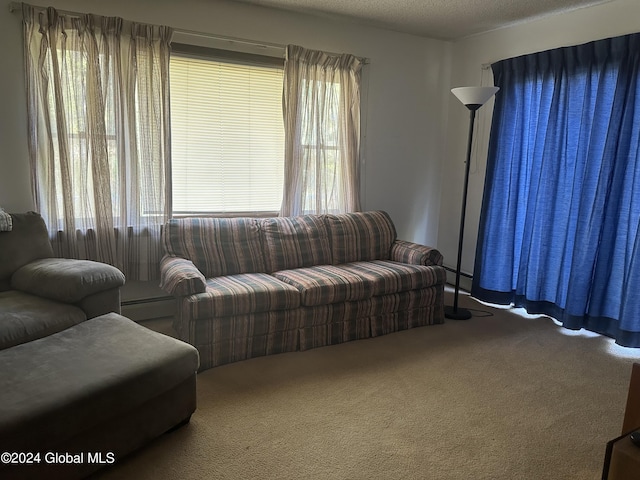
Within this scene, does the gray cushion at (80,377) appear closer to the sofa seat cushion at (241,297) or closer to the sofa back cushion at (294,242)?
the sofa seat cushion at (241,297)

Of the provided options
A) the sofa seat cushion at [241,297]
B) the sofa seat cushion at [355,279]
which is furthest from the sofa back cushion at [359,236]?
the sofa seat cushion at [241,297]

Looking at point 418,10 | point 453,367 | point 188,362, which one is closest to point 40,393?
point 188,362

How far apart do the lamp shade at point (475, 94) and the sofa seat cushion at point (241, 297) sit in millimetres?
1869

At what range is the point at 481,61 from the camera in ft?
13.9

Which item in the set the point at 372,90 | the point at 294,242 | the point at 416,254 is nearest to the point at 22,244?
the point at 294,242

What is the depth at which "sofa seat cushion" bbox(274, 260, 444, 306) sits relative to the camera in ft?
9.95

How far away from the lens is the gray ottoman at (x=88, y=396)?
156 cm

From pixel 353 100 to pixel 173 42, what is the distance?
148 cm

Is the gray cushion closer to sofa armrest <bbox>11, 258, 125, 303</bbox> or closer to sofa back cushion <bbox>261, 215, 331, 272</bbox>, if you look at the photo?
sofa armrest <bbox>11, 258, 125, 303</bbox>

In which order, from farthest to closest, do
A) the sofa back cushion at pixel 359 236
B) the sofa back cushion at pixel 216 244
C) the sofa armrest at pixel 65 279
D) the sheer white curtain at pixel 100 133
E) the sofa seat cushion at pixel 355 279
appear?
1. the sofa back cushion at pixel 359 236
2. the sofa back cushion at pixel 216 244
3. the sofa seat cushion at pixel 355 279
4. the sheer white curtain at pixel 100 133
5. the sofa armrest at pixel 65 279

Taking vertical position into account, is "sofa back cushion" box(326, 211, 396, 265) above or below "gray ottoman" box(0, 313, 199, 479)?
above

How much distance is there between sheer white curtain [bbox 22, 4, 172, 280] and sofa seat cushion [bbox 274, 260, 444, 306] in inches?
42.7

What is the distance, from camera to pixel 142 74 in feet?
10.3

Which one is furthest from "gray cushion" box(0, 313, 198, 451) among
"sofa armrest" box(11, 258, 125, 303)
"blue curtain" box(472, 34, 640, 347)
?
"blue curtain" box(472, 34, 640, 347)
